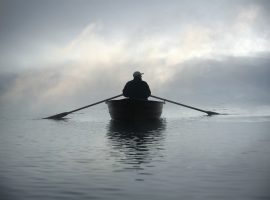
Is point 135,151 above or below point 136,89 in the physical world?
below

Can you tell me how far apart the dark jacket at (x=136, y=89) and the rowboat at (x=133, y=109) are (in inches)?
33.5

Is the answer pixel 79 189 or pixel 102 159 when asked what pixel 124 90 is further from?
pixel 79 189

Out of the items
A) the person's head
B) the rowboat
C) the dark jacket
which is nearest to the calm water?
the rowboat

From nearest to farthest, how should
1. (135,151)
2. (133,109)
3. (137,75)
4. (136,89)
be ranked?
1. (135,151)
2. (133,109)
3. (136,89)
4. (137,75)

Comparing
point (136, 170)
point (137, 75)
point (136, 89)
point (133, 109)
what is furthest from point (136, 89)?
point (136, 170)

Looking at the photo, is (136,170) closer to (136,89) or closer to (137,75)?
A: (136,89)

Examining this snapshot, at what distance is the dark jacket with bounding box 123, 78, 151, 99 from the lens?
93.5 feet

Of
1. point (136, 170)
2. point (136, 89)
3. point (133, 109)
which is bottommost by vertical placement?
point (136, 170)

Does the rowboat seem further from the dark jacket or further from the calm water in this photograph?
the calm water

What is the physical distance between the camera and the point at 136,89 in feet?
93.7

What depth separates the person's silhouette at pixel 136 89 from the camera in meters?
28.5

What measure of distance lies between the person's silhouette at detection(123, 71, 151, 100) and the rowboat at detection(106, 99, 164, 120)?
0.83 m

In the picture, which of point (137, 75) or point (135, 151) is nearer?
point (135, 151)

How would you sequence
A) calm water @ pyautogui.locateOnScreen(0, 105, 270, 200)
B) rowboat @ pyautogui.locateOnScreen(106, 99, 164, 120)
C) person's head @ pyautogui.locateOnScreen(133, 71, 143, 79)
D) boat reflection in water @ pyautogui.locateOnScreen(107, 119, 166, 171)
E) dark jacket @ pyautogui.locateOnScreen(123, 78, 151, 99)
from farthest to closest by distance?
person's head @ pyautogui.locateOnScreen(133, 71, 143, 79), dark jacket @ pyautogui.locateOnScreen(123, 78, 151, 99), rowboat @ pyautogui.locateOnScreen(106, 99, 164, 120), boat reflection in water @ pyautogui.locateOnScreen(107, 119, 166, 171), calm water @ pyautogui.locateOnScreen(0, 105, 270, 200)
